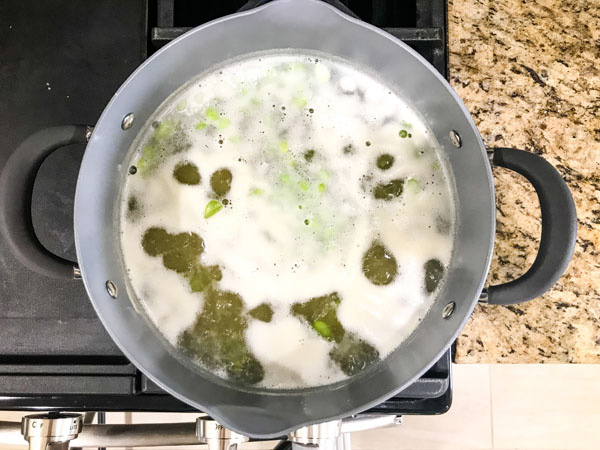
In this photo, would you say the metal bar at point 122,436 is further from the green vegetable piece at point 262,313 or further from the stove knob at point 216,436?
the green vegetable piece at point 262,313

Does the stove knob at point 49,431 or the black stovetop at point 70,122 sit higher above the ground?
the black stovetop at point 70,122

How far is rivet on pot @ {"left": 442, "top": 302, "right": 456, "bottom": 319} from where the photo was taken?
84cm

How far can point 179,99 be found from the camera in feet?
3.03

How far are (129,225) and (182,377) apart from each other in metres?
0.26

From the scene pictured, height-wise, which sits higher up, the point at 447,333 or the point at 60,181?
the point at 60,181

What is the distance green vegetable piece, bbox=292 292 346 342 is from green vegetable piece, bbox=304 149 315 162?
231 mm

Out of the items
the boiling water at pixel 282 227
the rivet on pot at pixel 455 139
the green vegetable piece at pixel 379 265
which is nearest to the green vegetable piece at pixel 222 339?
the boiling water at pixel 282 227

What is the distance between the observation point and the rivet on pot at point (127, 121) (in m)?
0.83

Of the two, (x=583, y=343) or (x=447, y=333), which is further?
(x=583, y=343)

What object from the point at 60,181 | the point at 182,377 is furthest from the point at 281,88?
the point at 182,377

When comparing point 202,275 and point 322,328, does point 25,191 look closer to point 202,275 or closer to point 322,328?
point 202,275

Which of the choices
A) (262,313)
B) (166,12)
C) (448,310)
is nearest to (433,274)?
(448,310)

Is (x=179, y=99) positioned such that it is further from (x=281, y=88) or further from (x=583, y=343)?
(x=583, y=343)

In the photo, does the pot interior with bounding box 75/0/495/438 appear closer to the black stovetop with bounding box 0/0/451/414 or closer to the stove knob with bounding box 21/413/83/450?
the black stovetop with bounding box 0/0/451/414
